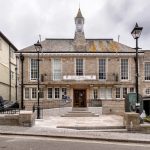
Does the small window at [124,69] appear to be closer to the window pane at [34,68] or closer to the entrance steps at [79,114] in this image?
the entrance steps at [79,114]

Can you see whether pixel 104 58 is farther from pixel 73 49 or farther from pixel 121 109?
pixel 121 109

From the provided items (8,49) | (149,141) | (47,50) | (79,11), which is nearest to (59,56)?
(47,50)

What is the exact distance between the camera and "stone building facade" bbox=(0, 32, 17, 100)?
42938 mm

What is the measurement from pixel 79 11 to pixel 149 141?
32.4m

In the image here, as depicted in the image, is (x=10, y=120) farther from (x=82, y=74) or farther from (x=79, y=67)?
(x=79, y=67)

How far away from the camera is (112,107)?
3712 cm

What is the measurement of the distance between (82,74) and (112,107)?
5583 millimetres

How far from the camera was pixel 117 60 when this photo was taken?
39938 mm

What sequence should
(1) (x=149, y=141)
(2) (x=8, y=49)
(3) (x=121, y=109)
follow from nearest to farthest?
(1) (x=149, y=141) < (3) (x=121, y=109) < (2) (x=8, y=49)

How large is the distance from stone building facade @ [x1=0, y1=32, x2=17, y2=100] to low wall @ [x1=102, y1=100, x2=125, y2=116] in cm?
1373

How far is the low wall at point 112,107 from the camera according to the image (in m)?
36.2

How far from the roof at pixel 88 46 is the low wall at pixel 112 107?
6439mm

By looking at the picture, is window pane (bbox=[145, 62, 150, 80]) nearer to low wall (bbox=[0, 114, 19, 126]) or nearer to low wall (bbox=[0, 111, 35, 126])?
low wall (bbox=[0, 111, 35, 126])

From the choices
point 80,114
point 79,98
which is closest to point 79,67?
point 79,98
